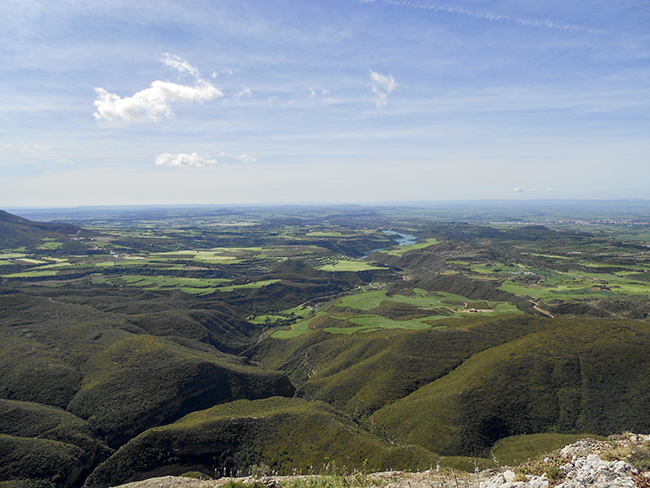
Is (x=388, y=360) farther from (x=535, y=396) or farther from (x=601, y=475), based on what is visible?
(x=601, y=475)

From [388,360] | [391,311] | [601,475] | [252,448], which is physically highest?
[601,475]

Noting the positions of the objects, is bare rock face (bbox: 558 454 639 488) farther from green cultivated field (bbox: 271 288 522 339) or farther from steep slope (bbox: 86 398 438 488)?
green cultivated field (bbox: 271 288 522 339)

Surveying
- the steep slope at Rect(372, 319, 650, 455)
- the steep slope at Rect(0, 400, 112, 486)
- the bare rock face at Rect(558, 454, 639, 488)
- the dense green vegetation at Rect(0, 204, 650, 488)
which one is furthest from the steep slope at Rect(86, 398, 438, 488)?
the bare rock face at Rect(558, 454, 639, 488)

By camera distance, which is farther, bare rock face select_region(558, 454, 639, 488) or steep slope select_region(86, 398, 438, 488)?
steep slope select_region(86, 398, 438, 488)

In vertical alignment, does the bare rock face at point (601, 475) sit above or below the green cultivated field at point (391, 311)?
above

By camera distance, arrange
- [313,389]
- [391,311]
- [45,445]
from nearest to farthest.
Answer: [45,445], [313,389], [391,311]

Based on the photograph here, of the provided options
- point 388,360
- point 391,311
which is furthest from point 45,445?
point 391,311

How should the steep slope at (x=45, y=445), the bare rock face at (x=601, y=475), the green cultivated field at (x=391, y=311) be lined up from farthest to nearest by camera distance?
1. the green cultivated field at (x=391, y=311)
2. the steep slope at (x=45, y=445)
3. the bare rock face at (x=601, y=475)

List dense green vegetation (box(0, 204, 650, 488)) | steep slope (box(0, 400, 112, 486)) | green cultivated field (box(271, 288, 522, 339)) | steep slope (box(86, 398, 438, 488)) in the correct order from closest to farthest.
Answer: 1. steep slope (box(86, 398, 438, 488))
2. steep slope (box(0, 400, 112, 486))
3. dense green vegetation (box(0, 204, 650, 488))
4. green cultivated field (box(271, 288, 522, 339))

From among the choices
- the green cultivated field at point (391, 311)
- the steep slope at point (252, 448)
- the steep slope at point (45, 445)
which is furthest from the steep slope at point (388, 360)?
the steep slope at point (45, 445)

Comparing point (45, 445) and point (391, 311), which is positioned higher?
point (45, 445)

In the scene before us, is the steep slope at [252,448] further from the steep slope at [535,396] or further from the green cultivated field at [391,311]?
the green cultivated field at [391,311]
